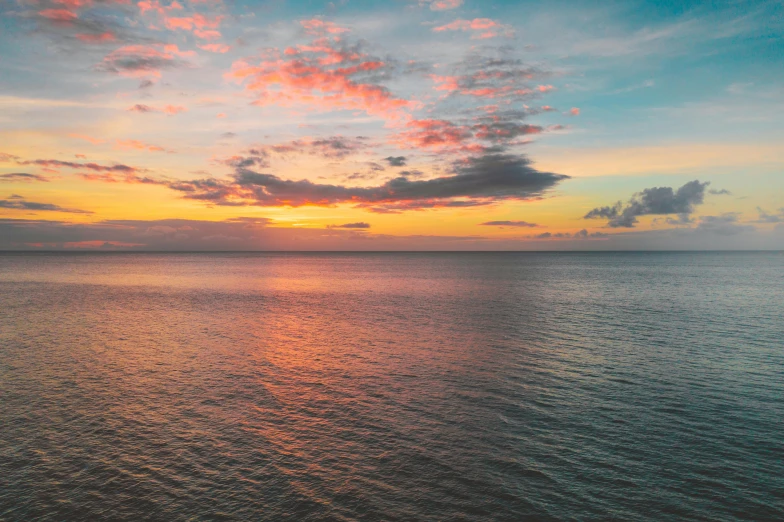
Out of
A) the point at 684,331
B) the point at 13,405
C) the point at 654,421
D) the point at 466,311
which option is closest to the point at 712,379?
the point at 654,421

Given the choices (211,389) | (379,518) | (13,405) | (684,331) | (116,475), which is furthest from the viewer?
(684,331)

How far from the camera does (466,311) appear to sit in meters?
95.4

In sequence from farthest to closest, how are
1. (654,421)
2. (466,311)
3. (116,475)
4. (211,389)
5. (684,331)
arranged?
(466,311) < (684,331) < (211,389) < (654,421) < (116,475)

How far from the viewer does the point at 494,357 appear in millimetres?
55219

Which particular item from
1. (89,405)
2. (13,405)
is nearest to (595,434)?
(89,405)

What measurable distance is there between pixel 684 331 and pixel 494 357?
114 feet

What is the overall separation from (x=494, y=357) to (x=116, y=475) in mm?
40092

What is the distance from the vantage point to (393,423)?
114 feet

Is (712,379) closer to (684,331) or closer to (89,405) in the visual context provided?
(684,331)

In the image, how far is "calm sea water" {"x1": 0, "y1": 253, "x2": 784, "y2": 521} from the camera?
24.6 meters

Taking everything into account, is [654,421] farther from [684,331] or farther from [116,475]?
[684,331]

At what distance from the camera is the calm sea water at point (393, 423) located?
24562 millimetres

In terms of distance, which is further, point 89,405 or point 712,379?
point 712,379

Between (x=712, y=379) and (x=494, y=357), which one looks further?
(x=494, y=357)
